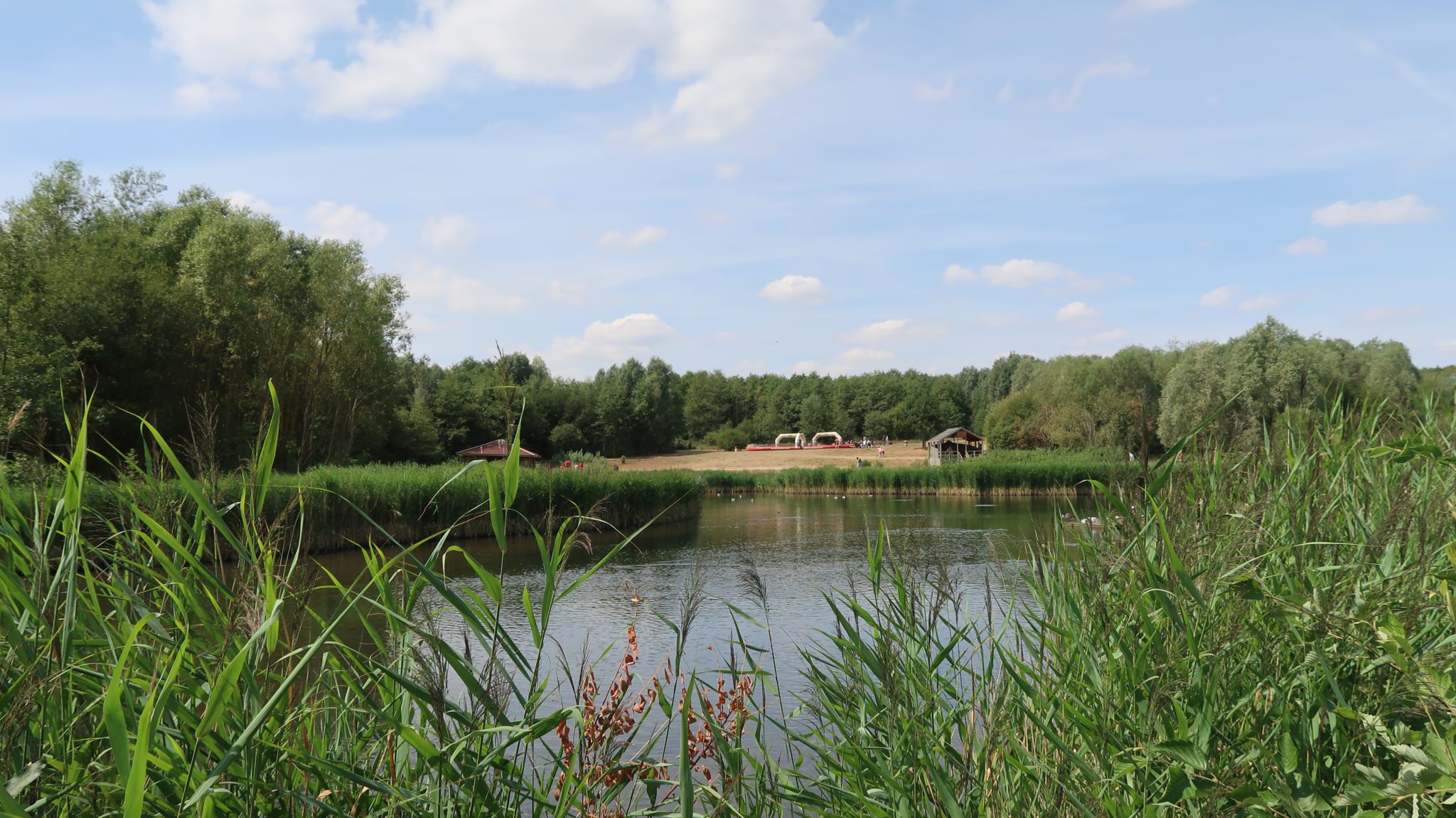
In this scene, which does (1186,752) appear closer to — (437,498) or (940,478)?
(437,498)

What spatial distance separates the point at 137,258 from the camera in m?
23.4

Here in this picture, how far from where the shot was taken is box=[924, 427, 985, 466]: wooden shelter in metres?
50.3

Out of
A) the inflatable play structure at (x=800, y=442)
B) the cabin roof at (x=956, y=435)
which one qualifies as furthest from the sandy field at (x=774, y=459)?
the inflatable play structure at (x=800, y=442)

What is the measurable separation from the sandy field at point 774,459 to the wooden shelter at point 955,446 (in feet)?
3.95

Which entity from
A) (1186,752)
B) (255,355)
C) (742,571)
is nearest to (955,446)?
(255,355)

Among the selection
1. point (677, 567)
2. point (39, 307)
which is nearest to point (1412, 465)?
point (677, 567)

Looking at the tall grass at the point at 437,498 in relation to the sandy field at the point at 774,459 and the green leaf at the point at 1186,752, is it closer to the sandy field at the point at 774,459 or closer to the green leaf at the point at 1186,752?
the green leaf at the point at 1186,752

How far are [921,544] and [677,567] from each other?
12.4m

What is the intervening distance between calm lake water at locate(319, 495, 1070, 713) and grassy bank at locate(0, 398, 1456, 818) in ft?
0.82

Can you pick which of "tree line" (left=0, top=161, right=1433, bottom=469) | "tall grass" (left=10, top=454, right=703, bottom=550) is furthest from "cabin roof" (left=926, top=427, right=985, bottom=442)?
"tall grass" (left=10, top=454, right=703, bottom=550)

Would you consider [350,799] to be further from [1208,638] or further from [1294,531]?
[1294,531]

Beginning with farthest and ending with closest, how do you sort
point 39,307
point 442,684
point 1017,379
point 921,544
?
point 1017,379
point 39,307
point 921,544
point 442,684

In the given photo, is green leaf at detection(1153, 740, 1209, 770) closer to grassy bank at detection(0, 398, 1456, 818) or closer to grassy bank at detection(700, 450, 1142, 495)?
grassy bank at detection(0, 398, 1456, 818)

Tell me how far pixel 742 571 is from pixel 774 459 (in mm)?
56311
